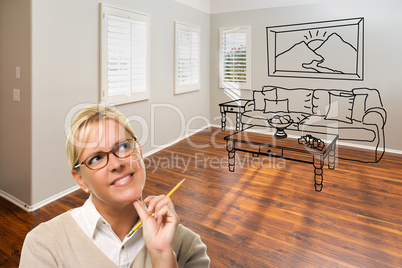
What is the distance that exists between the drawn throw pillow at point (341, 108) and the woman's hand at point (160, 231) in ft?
15.0

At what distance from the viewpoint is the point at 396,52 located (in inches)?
156

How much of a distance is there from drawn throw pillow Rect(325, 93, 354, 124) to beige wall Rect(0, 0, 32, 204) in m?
4.25

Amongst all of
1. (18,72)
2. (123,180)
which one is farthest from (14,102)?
(123,180)

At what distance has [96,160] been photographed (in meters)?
0.62

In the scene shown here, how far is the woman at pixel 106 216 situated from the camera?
598mm

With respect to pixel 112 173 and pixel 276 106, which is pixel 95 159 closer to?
pixel 112 173

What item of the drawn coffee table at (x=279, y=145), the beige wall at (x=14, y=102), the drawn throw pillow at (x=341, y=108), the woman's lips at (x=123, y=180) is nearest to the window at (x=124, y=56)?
the beige wall at (x=14, y=102)

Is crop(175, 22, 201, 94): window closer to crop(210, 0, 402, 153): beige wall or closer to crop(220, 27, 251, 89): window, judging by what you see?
crop(220, 27, 251, 89): window

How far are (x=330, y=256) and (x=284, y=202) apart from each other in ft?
2.62

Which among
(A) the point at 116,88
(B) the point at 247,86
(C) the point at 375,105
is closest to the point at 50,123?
(A) the point at 116,88

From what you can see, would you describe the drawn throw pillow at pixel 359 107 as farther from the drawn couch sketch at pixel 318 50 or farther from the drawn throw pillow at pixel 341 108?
the drawn couch sketch at pixel 318 50

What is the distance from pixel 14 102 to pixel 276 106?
4.03 metres

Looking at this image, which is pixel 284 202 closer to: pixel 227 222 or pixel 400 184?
pixel 227 222
